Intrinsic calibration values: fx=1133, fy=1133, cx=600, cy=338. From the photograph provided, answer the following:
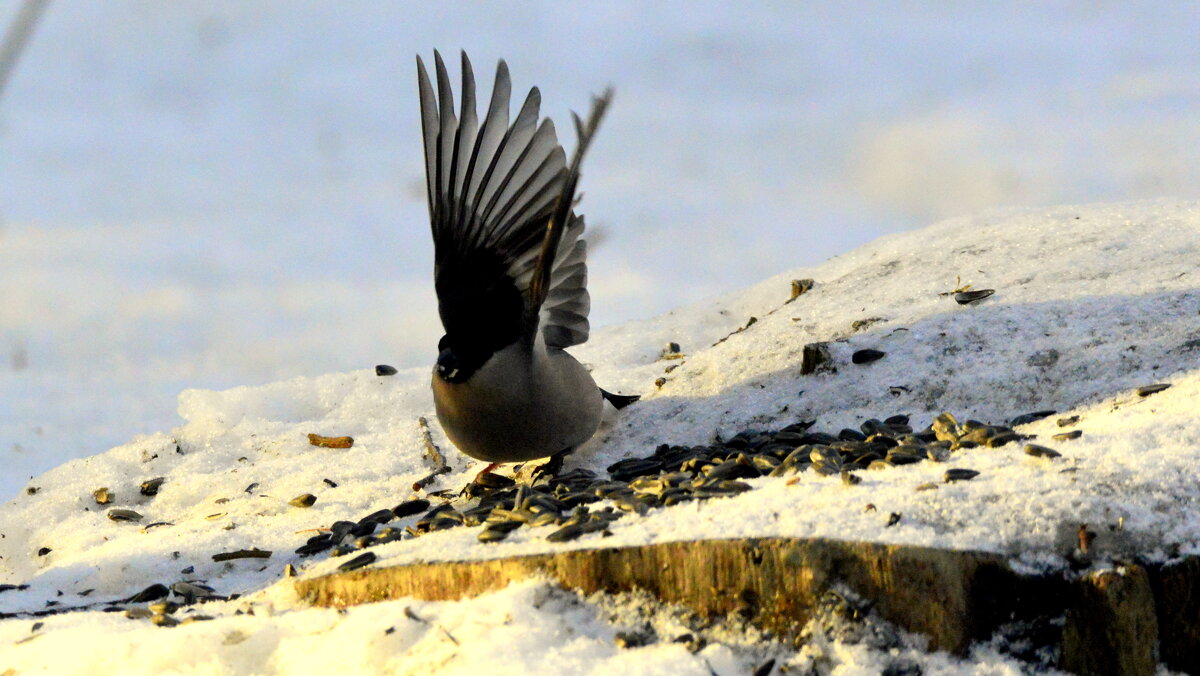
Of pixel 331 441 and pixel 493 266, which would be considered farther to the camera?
pixel 331 441

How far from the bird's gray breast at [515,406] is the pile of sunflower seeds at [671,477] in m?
0.18

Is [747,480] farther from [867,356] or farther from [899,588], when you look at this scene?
[867,356]

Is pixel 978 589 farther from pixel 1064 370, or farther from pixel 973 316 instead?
pixel 973 316

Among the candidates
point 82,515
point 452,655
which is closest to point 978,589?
point 452,655

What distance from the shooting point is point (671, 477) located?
370cm

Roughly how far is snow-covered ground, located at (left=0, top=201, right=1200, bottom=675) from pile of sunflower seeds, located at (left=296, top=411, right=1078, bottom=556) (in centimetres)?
9

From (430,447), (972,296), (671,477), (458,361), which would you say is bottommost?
(671,477)

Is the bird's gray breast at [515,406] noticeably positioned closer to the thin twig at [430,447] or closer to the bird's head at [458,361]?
the bird's head at [458,361]

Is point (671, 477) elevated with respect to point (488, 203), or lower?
lower

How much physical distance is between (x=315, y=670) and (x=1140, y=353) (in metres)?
3.79

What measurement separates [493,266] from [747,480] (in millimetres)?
1574

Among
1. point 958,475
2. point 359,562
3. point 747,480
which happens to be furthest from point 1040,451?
point 359,562

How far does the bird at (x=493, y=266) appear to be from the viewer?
4.47 metres

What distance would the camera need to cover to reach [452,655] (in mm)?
2600
